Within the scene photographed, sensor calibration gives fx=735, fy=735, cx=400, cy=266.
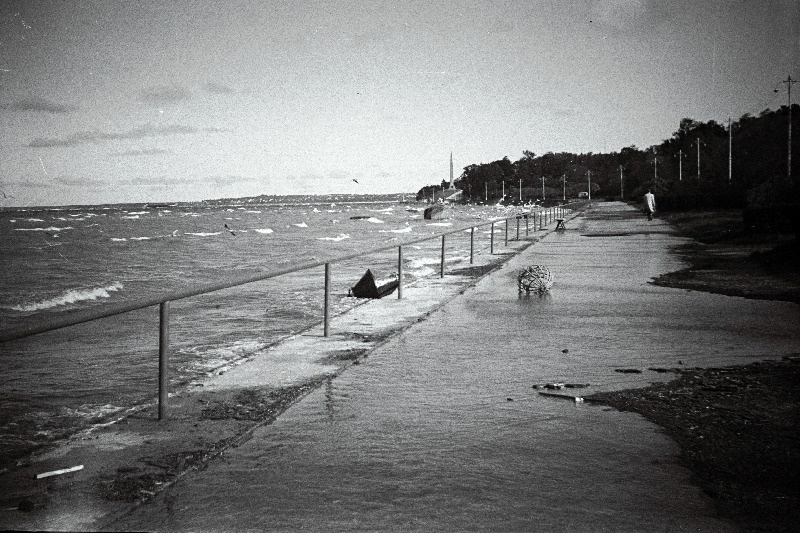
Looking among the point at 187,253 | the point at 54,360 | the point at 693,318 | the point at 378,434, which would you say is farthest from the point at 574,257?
the point at 187,253

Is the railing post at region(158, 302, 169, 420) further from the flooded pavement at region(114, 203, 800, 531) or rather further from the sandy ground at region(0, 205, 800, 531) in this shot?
the flooded pavement at region(114, 203, 800, 531)

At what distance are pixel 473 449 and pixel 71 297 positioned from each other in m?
26.3

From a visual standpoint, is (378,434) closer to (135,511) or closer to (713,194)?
(135,511)

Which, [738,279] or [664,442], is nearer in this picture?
[664,442]

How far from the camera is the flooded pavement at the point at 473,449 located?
357 centimetres

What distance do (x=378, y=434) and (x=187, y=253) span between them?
48.8 meters

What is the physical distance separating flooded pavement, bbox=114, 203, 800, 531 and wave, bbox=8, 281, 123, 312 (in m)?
20.5

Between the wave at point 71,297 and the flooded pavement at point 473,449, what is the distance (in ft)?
67.4

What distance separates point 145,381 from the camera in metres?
9.59

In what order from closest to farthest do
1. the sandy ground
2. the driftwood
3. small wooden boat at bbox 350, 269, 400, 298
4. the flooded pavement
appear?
the flooded pavement < the sandy ground < the driftwood < small wooden boat at bbox 350, 269, 400, 298

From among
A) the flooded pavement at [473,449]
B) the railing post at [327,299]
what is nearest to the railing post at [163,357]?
the flooded pavement at [473,449]

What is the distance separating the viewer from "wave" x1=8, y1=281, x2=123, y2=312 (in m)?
25.2

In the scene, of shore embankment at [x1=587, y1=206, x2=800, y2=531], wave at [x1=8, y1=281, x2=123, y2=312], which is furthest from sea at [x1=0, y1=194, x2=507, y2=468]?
shore embankment at [x1=587, y1=206, x2=800, y2=531]

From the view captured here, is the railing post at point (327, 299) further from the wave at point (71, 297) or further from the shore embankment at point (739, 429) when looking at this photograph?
the wave at point (71, 297)
